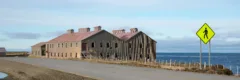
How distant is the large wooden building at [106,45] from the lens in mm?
69188

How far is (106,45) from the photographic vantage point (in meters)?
71.7

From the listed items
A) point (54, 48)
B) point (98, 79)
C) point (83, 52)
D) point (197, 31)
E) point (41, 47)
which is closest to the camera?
point (98, 79)

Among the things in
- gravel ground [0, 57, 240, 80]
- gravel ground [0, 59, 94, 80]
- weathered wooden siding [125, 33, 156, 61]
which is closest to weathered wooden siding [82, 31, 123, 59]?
weathered wooden siding [125, 33, 156, 61]

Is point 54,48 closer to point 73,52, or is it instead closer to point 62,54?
point 62,54

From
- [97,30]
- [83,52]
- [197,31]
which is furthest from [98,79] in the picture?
[97,30]

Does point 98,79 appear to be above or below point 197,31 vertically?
below

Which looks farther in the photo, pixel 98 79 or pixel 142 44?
pixel 142 44

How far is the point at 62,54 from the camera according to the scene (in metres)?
76.8

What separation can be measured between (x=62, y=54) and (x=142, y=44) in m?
16.5

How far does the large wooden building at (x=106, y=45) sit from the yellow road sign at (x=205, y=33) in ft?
132

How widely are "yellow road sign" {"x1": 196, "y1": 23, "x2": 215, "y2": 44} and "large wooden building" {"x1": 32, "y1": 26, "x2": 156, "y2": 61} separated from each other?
40.3 meters

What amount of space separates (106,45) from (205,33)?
44289 millimetres

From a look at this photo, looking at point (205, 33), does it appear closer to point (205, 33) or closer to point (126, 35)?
point (205, 33)

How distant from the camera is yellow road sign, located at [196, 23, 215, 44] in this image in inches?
1112
